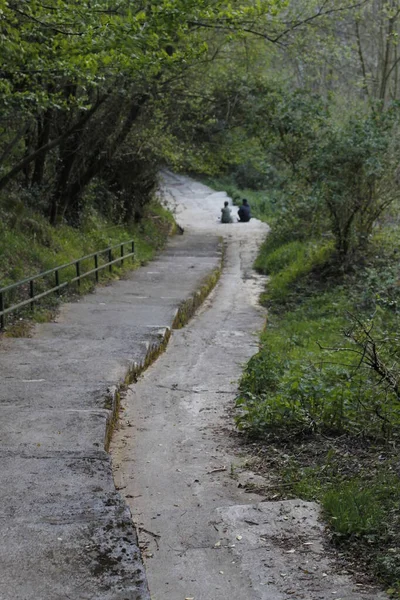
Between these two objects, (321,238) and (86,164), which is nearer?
(321,238)

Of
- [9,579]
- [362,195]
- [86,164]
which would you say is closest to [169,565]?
[9,579]

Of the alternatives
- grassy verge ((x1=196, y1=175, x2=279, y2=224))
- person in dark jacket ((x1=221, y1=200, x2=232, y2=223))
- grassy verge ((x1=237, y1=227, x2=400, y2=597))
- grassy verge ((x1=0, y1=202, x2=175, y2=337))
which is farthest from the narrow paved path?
grassy verge ((x1=196, y1=175, x2=279, y2=224))

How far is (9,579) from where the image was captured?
3938 mm

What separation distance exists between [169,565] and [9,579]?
1.14 m

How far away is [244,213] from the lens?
1312 inches

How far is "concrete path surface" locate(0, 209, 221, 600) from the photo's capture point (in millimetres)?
4016

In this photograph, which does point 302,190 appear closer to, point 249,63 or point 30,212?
point 249,63

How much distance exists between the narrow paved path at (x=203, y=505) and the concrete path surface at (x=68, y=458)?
38cm

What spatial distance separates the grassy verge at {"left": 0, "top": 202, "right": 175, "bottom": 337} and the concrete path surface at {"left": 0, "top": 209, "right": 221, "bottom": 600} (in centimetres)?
47

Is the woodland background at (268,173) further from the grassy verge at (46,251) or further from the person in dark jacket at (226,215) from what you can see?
the person in dark jacket at (226,215)

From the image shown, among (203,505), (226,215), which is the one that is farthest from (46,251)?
(226,215)

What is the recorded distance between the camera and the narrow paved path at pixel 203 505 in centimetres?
443

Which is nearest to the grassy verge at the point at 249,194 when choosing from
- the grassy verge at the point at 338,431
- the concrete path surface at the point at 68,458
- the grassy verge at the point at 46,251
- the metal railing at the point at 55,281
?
the grassy verge at the point at 46,251

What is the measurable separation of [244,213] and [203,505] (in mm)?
28208
